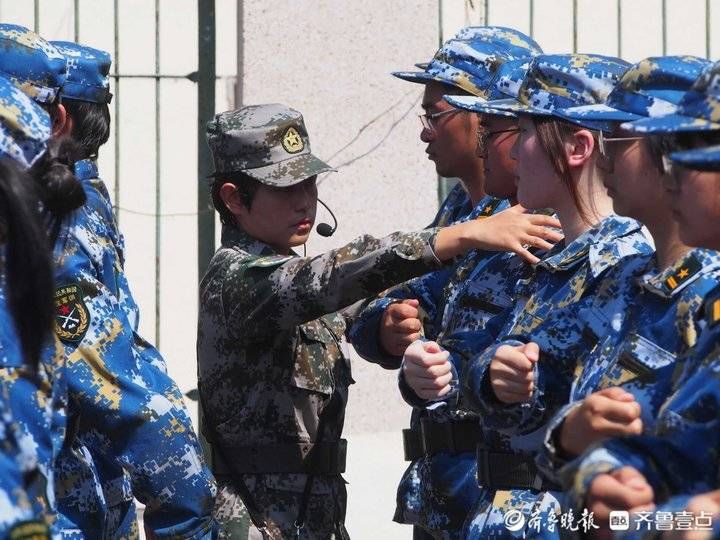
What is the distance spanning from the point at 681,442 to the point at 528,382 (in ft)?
2.73

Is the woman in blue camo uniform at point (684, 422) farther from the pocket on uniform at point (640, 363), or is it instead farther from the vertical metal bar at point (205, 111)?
the vertical metal bar at point (205, 111)

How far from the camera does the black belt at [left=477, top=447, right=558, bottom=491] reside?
3.51 metres

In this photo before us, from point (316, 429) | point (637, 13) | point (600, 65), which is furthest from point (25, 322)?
point (637, 13)

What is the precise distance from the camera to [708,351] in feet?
7.80

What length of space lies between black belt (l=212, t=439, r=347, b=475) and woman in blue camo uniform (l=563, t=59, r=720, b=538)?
1.86 meters

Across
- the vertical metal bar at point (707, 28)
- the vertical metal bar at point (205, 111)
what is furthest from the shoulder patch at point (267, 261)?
the vertical metal bar at point (707, 28)

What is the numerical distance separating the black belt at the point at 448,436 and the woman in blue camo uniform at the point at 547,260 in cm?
37

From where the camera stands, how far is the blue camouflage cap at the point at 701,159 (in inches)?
90.7

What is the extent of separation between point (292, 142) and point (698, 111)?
2122mm

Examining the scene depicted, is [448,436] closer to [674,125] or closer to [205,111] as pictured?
[674,125]

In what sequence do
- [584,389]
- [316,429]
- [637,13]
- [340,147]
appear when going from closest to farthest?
[584,389] → [316,429] → [340,147] → [637,13]

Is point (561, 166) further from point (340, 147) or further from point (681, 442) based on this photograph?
point (340, 147)

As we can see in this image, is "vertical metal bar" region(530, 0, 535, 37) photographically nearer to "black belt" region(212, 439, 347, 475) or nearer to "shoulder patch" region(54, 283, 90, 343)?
"black belt" region(212, 439, 347, 475)

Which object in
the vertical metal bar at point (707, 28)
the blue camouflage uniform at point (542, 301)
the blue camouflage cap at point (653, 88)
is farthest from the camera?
the vertical metal bar at point (707, 28)
